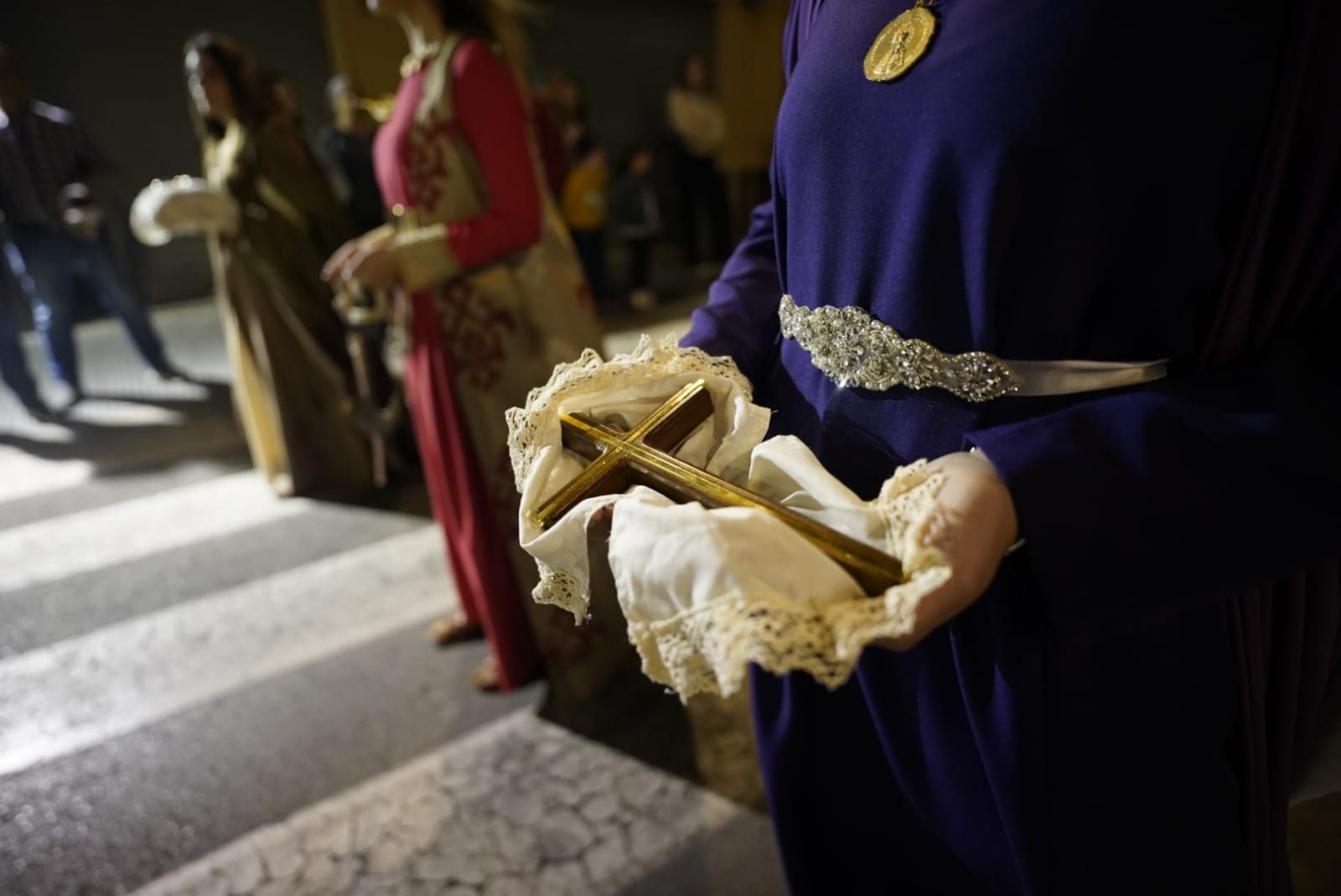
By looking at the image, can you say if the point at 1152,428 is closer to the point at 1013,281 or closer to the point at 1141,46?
the point at 1013,281

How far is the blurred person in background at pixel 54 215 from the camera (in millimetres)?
3615

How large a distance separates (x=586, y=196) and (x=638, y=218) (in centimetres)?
76

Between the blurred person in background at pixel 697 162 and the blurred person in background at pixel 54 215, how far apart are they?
4.68 meters

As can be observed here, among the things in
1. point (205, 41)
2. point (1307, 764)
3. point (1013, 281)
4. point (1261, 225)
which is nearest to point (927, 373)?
point (1013, 281)

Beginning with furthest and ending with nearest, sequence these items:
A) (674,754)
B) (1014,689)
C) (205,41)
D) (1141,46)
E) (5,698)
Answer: (205,41)
(5,698)
(674,754)
(1014,689)
(1141,46)

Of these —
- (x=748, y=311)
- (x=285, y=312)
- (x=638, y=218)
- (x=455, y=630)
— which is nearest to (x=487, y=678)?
(x=455, y=630)

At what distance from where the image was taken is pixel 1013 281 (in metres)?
0.57

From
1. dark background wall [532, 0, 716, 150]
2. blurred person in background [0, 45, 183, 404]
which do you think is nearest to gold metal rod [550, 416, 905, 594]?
blurred person in background [0, 45, 183, 404]

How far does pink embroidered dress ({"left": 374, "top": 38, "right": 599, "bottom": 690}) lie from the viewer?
1.46m

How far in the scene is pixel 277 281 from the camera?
2859 millimetres

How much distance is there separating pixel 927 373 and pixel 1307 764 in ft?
1.65

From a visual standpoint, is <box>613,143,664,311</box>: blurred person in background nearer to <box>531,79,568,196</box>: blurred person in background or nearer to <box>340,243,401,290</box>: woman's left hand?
<box>531,79,568,196</box>: blurred person in background

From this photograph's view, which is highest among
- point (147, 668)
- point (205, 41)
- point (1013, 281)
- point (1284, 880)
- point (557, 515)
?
point (205, 41)

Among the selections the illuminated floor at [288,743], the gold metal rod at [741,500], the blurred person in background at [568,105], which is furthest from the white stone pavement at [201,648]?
the blurred person in background at [568,105]
